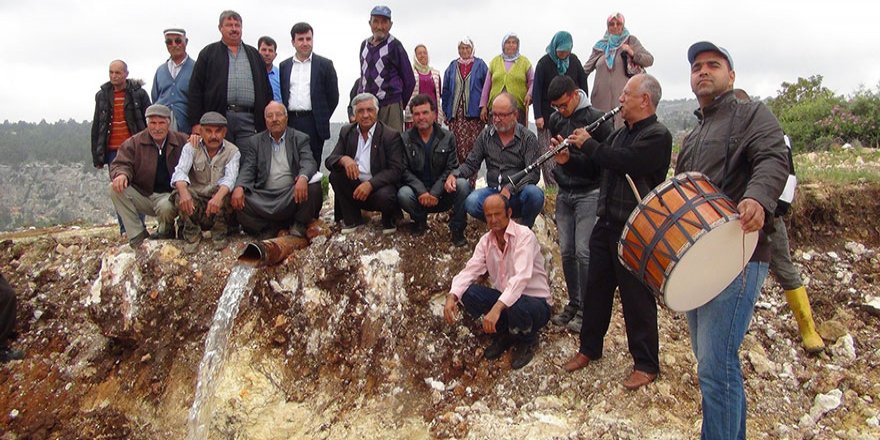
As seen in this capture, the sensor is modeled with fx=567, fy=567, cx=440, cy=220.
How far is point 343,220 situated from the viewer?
22.0ft

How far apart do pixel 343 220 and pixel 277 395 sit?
2.10 m

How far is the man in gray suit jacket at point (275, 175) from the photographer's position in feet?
20.8

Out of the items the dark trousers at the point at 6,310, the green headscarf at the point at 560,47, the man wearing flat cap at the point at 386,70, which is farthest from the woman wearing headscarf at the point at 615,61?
the dark trousers at the point at 6,310

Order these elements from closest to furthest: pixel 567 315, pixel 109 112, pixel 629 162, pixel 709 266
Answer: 1. pixel 709 266
2. pixel 629 162
3. pixel 567 315
4. pixel 109 112

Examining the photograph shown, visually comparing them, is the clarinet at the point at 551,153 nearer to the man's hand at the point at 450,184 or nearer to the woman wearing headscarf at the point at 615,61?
the man's hand at the point at 450,184

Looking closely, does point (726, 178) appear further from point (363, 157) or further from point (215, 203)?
point (215, 203)

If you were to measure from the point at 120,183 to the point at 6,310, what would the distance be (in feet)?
7.62

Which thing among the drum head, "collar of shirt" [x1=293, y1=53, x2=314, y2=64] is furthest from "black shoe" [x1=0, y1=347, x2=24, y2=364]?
the drum head

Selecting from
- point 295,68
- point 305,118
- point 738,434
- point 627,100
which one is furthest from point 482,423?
point 295,68

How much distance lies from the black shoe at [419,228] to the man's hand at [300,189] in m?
1.27

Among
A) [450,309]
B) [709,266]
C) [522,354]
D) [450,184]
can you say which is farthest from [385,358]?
[709,266]

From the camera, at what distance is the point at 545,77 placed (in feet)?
21.5

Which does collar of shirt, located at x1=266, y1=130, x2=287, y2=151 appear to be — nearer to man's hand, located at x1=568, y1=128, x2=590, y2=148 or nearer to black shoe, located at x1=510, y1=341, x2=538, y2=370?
black shoe, located at x1=510, y1=341, x2=538, y2=370

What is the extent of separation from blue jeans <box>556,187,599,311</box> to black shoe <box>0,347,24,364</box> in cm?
645
